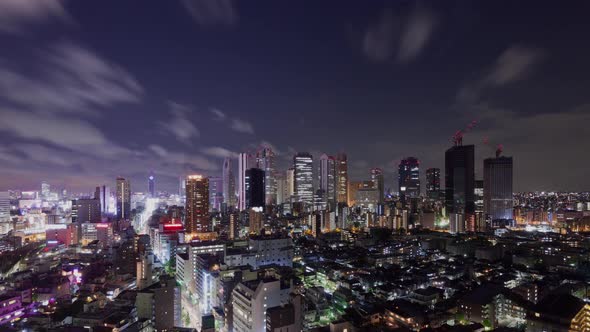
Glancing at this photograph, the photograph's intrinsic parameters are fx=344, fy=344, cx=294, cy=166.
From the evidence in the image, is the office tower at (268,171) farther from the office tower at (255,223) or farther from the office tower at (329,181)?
the office tower at (255,223)

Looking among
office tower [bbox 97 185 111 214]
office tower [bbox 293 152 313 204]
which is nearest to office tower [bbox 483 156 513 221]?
office tower [bbox 293 152 313 204]

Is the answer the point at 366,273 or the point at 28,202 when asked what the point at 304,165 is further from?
the point at 28,202

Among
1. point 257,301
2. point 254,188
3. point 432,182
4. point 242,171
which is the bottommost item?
point 257,301

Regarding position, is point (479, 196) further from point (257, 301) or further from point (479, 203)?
point (257, 301)

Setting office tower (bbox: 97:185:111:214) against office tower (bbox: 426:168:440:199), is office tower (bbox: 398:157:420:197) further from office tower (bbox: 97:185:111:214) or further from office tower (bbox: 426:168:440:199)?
office tower (bbox: 97:185:111:214)

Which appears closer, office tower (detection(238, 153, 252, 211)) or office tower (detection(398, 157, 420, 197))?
office tower (detection(238, 153, 252, 211))

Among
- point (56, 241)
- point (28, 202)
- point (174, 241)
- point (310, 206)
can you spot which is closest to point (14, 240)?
point (56, 241)

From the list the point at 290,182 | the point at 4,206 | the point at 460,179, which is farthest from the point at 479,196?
the point at 4,206
